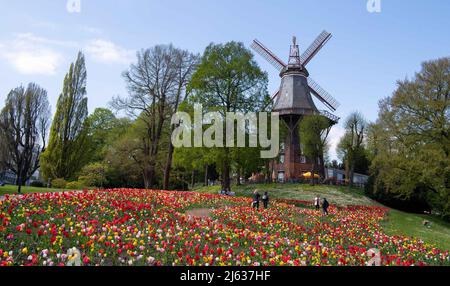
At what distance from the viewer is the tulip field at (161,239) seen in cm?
882

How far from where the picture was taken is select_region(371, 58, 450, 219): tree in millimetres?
31781

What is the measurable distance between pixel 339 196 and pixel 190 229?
3271 centimetres

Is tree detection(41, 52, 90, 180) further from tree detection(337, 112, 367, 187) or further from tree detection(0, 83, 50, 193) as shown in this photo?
tree detection(337, 112, 367, 187)

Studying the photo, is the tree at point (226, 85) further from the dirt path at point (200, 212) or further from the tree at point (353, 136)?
the tree at point (353, 136)

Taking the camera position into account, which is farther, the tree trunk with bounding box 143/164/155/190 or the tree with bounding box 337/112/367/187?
the tree with bounding box 337/112/367/187

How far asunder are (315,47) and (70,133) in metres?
39.9

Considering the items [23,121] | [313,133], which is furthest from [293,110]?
[23,121]

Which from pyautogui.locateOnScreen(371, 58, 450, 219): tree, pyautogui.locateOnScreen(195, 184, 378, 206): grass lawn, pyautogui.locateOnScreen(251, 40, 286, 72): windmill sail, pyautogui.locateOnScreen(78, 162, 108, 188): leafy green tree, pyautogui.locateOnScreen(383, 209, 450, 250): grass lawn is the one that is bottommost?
pyautogui.locateOnScreen(383, 209, 450, 250): grass lawn

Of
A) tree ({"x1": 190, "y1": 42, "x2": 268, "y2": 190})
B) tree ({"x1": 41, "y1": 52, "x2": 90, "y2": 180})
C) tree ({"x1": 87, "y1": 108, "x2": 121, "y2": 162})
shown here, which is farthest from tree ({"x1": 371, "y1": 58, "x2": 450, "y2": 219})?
tree ({"x1": 87, "y1": 108, "x2": 121, "y2": 162})

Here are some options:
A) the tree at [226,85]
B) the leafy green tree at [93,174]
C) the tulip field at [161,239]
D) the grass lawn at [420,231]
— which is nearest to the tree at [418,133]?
the grass lawn at [420,231]

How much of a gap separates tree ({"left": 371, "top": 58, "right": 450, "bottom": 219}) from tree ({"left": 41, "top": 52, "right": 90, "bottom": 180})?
35.3m

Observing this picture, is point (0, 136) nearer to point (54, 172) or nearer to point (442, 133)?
point (54, 172)

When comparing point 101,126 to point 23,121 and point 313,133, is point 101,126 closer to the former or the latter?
point 23,121
